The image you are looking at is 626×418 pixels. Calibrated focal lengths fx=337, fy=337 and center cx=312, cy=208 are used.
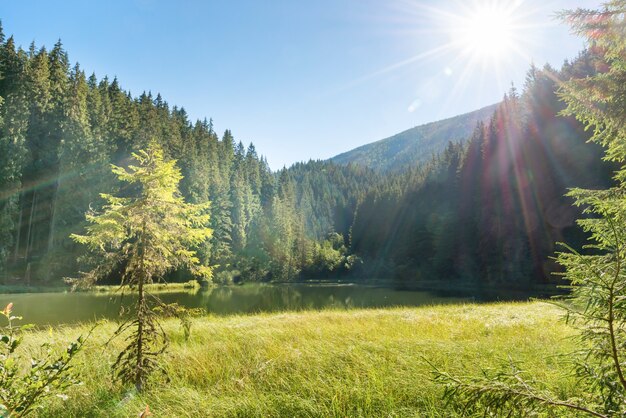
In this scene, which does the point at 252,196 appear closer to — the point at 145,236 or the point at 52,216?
the point at 52,216

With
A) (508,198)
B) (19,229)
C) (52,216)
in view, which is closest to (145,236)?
(52,216)

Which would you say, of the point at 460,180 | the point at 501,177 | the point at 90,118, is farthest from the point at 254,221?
the point at 501,177

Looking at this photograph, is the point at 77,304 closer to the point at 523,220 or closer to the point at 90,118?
the point at 90,118

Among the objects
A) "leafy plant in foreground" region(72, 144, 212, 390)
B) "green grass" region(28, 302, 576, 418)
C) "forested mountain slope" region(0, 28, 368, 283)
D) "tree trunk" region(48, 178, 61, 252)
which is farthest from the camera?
"tree trunk" region(48, 178, 61, 252)

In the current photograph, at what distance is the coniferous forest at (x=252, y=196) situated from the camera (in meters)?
45.4

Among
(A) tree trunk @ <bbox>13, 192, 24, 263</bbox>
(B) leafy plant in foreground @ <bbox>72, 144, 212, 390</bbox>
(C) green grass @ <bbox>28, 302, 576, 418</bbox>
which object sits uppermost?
(A) tree trunk @ <bbox>13, 192, 24, 263</bbox>

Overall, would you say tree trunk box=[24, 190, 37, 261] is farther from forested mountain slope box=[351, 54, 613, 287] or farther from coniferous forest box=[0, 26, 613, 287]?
forested mountain slope box=[351, 54, 613, 287]

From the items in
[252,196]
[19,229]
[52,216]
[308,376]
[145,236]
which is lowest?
[308,376]

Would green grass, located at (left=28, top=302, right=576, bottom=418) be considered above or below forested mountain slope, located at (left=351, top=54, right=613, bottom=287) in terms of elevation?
below

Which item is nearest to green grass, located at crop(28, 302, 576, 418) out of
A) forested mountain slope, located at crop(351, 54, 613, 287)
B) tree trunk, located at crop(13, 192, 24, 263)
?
forested mountain slope, located at crop(351, 54, 613, 287)

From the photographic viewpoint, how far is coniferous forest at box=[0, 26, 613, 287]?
4544 centimetres

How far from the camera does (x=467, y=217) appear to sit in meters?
65.0

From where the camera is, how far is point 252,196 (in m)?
90.1

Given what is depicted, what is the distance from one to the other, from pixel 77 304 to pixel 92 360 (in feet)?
79.4
